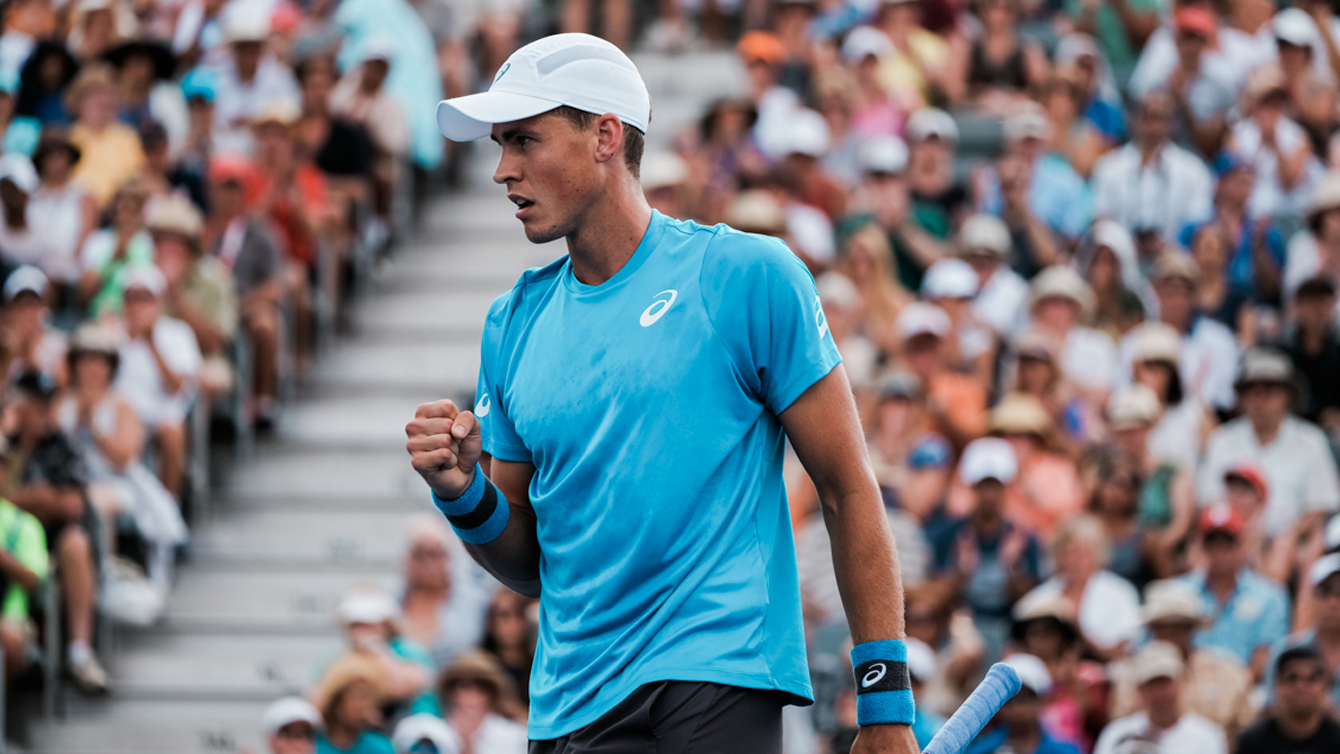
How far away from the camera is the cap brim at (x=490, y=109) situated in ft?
11.3

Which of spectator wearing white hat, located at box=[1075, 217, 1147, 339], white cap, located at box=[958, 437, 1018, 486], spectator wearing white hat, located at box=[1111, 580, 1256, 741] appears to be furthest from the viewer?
spectator wearing white hat, located at box=[1075, 217, 1147, 339]

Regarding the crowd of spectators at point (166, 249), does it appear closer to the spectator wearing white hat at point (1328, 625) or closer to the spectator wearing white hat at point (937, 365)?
the spectator wearing white hat at point (937, 365)

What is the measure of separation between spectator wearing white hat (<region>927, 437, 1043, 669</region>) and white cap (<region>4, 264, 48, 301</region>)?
541 centimetres

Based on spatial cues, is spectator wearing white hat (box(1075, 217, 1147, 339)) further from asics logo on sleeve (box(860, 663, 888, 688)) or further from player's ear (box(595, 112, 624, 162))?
asics logo on sleeve (box(860, 663, 888, 688))

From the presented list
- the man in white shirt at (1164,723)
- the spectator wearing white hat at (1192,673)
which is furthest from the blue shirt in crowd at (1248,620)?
the man in white shirt at (1164,723)

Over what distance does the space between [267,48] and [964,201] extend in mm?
5323

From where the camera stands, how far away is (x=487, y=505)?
3.67m

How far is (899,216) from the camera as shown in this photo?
12125 millimetres

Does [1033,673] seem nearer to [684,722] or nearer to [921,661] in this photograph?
[921,661]

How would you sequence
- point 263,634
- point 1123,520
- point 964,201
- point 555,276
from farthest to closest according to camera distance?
point 964,201 → point 263,634 → point 1123,520 → point 555,276

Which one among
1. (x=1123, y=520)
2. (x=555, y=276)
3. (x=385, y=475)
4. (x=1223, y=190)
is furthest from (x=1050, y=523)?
(x=555, y=276)

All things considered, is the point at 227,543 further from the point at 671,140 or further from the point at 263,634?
the point at 671,140

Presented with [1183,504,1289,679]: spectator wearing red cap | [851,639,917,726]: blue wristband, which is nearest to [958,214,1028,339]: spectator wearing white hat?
[1183,504,1289,679]: spectator wearing red cap

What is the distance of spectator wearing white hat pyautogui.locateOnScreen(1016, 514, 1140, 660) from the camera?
909 centimetres
